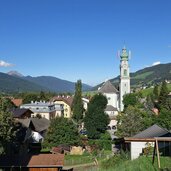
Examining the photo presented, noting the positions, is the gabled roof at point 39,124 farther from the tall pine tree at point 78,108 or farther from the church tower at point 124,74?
the church tower at point 124,74

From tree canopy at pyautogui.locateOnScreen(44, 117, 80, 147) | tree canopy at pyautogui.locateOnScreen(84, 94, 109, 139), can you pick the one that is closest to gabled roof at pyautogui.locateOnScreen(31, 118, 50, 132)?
tree canopy at pyautogui.locateOnScreen(84, 94, 109, 139)

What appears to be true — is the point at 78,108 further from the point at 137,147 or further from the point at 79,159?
the point at 137,147

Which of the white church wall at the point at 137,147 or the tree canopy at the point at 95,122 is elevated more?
the tree canopy at the point at 95,122

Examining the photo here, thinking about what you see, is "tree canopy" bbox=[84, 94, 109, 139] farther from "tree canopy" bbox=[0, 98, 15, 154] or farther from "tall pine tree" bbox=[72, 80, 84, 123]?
"tree canopy" bbox=[0, 98, 15, 154]

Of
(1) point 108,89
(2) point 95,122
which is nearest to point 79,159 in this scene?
(2) point 95,122

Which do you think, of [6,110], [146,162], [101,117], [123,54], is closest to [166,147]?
[146,162]

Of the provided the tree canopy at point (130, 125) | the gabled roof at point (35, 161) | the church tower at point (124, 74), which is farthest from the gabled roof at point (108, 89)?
the gabled roof at point (35, 161)

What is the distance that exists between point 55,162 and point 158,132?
10.4 m

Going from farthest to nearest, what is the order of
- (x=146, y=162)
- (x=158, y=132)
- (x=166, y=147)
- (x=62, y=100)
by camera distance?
(x=62, y=100) < (x=158, y=132) < (x=166, y=147) < (x=146, y=162)

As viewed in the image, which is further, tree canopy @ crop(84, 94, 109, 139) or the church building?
the church building

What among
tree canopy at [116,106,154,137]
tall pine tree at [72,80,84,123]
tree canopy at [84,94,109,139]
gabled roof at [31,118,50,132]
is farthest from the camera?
tall pine tree at [72,80,84,123]

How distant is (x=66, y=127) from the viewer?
49.5 m

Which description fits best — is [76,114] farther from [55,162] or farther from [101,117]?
[55,162]

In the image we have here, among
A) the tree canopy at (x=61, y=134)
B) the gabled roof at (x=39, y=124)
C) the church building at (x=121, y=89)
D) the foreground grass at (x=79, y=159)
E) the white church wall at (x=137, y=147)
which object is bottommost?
the foreground grass at (x=79, y=159)
